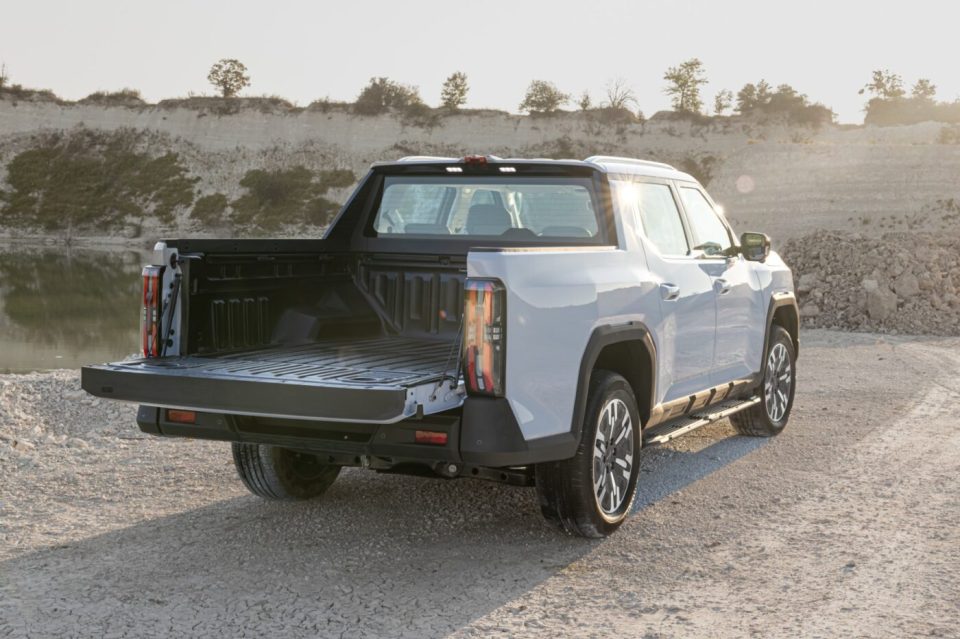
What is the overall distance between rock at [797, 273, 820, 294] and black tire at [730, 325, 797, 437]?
11340 millimetres

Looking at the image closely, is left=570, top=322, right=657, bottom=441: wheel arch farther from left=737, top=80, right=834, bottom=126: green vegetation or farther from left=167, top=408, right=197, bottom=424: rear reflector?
left=737, top=80, right=834, bottom=126: green vegetation

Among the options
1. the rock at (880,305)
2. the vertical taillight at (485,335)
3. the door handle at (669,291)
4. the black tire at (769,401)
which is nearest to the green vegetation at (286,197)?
the rock at (880,305)

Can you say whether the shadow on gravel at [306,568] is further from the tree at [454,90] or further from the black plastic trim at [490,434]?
the tree at [454,90]

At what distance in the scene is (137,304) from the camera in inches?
1160

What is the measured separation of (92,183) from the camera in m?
72.1

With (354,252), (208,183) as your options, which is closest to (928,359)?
(354,252)

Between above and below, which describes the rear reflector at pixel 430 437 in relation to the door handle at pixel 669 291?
below

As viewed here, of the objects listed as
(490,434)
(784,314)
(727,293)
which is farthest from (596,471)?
(784,314)

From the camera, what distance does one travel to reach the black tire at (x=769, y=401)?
30.3 feet

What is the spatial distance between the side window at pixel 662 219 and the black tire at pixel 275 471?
2444 mm

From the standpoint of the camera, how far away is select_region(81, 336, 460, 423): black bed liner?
501cm

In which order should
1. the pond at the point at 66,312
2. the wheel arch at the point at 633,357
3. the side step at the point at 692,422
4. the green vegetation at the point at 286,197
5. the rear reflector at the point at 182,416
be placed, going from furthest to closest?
1. the green vegetation at the point at 286,197
2. the pond at the point at 66,312
3. the side step at the point at 692,422
4. the wheel arch at the point at 633,357
5. the rear reflector at the point at 182,416

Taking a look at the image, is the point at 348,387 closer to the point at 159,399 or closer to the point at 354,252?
the point at 159,399

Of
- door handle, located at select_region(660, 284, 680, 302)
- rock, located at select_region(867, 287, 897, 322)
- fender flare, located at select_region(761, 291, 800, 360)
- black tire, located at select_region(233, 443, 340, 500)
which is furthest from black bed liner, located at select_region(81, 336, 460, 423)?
rock, located at select_region(867, 287, 897, 322)
